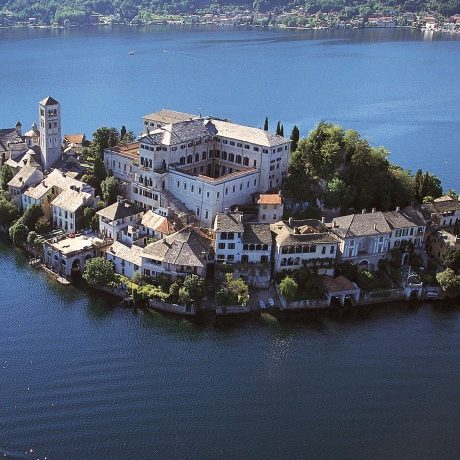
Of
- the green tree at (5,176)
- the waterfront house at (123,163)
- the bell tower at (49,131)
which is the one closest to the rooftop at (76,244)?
the waterfront house at (123,163)

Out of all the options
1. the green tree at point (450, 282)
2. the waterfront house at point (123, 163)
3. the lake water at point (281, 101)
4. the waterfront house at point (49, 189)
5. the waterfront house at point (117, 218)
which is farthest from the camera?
the lake water at point (281, 101)

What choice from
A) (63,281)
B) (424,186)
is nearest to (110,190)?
(63,281)

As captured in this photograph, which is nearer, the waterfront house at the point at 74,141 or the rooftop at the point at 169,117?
the rooftop at the point at 169,117

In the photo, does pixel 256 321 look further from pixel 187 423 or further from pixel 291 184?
pixel 291 184

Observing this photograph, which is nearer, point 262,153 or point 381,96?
point 262,153

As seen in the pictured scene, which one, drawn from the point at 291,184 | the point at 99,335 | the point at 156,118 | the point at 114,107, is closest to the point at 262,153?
the point at 291,184

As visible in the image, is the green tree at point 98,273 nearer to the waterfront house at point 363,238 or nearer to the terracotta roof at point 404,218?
the waterfront house at point 363,238
